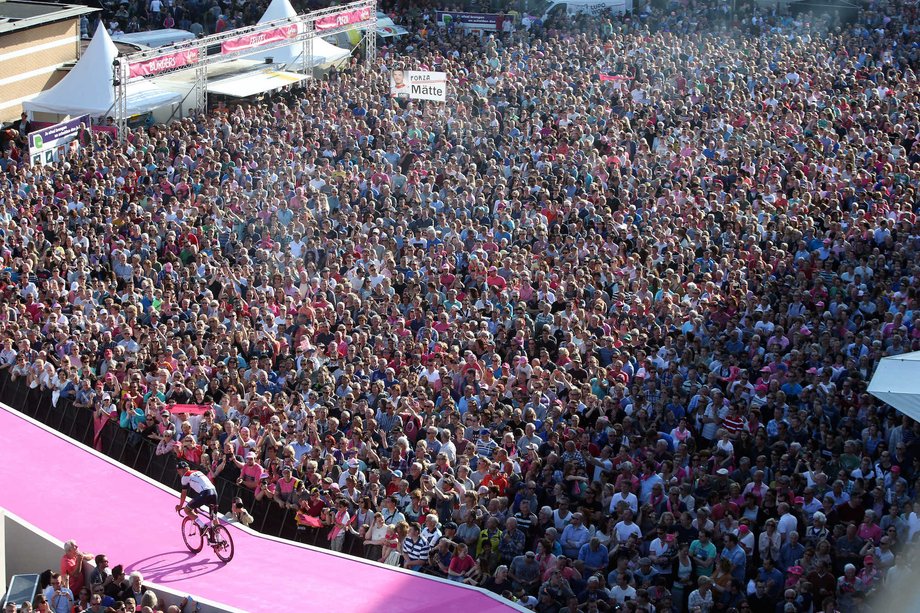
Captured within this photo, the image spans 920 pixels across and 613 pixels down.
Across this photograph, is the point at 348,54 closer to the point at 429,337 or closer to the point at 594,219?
the point at 594,219

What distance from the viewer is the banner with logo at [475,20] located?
39812mm

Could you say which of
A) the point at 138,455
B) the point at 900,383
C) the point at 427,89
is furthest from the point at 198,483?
the point at 427,89

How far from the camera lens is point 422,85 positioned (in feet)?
100

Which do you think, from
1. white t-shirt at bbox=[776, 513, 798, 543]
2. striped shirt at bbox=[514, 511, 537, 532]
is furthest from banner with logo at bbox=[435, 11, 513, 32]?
white t-shirt at bbox=[776, 513, 798, 543]

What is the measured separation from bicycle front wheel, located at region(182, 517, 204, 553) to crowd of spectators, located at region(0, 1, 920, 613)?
1.05 m

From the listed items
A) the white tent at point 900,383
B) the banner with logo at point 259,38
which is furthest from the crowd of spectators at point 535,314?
the banner with logo at point 259,38

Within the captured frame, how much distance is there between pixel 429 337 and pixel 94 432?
485cm

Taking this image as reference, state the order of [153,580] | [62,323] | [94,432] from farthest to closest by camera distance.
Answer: [62,323]
[94,432]
[153,580]

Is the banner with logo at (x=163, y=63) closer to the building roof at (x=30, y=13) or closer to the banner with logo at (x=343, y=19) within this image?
the building roof at (x=30, y=13)

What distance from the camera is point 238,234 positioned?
81.5 ft

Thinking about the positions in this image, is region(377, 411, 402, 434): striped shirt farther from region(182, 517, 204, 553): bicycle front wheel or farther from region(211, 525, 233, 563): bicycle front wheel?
region(182, 517, 204, 553): bicycle front wheel

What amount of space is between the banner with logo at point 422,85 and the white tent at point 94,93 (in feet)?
17.3

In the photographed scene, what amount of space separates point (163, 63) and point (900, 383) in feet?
64.9

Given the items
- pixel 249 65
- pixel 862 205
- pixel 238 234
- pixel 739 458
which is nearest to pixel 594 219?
pixel 862 205
